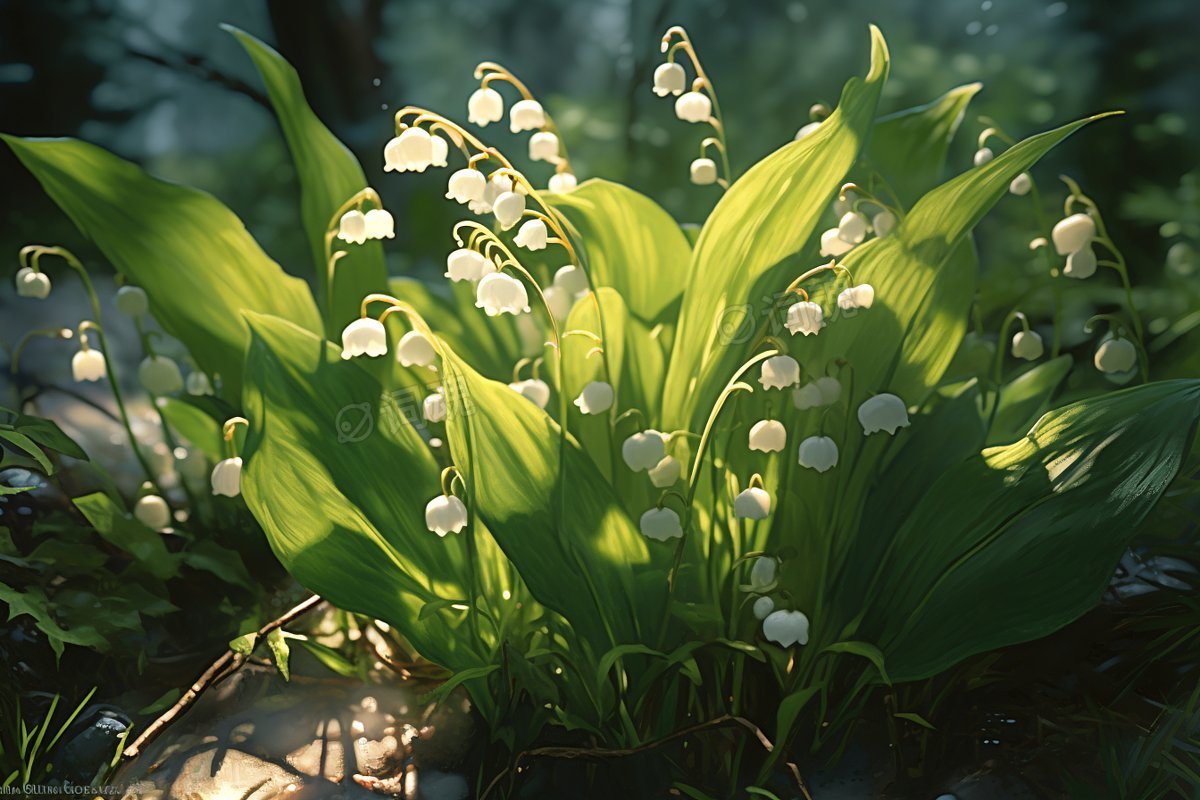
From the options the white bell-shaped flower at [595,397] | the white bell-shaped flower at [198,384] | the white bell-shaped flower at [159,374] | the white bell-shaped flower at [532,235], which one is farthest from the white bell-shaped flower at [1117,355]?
the white bell-shaped flower at [198,384]

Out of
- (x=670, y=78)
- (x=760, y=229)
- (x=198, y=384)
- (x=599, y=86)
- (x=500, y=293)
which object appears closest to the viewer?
(x=500, y=293)

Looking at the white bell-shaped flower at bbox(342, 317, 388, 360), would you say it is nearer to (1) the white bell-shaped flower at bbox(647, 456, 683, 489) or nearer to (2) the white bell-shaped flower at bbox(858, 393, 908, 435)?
(1) the white bell-shaped flower at bbox(647, 456, 683, 489)

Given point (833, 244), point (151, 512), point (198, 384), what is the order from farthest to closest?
1. point (198, 384)
2. point (151, 512)
3. point (833, 244)

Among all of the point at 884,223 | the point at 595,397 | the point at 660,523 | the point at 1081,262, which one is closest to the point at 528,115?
the point at 595,397

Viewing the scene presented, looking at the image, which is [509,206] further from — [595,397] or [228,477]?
[228,477]

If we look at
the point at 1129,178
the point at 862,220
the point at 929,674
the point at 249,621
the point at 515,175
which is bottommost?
the point at 249,621

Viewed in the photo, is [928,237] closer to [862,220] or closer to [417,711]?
[862,220]

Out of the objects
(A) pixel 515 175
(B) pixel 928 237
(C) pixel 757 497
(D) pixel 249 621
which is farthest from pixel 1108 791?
(D) pixel 249 621
